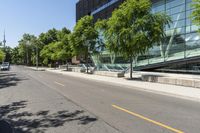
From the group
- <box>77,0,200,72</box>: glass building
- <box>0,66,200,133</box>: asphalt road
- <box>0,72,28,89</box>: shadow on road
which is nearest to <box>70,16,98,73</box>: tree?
<box>77,0,200,72</box>: glass building

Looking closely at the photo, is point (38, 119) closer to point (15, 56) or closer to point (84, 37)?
point (84, 37)

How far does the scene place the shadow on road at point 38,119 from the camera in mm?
6942

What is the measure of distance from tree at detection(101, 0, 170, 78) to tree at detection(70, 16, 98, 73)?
38.6 feet

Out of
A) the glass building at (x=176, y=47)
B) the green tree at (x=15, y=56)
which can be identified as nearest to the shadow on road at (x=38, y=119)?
the glass building at (x=176, y=47)

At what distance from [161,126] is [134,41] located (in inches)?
601

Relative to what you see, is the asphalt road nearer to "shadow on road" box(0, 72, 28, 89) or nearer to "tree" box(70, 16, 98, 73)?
"shadow on road" box(0, 72, 28, 89)

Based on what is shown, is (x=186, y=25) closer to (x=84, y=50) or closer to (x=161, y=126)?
(x=84, y=50)

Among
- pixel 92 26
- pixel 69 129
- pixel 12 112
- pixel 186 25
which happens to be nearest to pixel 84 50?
pixel 92 26

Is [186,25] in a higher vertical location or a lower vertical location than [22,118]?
higher

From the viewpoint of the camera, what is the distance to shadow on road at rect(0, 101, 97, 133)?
6942 mm

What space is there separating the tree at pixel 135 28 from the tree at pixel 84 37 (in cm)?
1178

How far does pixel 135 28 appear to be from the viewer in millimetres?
21859

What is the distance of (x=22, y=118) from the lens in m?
8.06

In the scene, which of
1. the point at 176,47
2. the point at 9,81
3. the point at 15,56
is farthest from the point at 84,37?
the point at 15,56
